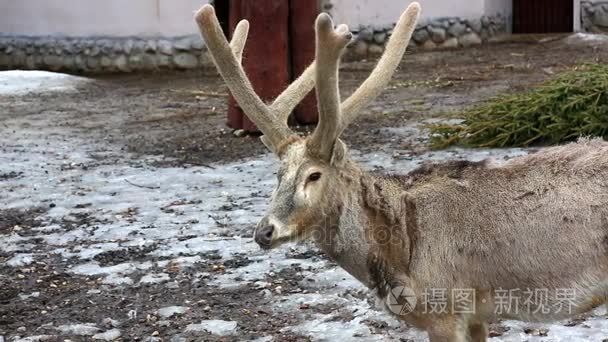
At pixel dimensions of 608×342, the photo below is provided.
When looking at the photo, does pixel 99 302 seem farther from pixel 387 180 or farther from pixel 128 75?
pixel 128 75

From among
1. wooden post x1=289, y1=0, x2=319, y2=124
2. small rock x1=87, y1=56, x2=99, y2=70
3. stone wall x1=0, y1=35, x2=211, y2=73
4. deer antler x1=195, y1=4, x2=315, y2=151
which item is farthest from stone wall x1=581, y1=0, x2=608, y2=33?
deer antler x1=195, y1=4, x2=315, y2=151

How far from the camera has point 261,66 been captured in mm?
9633

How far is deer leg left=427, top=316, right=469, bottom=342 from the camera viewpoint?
3.65 meters

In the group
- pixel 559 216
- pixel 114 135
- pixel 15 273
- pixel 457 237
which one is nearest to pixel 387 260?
pixel 457 237

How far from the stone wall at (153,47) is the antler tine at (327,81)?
1141cm

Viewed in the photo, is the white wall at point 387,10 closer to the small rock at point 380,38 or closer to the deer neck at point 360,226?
the small rock at point 380,38

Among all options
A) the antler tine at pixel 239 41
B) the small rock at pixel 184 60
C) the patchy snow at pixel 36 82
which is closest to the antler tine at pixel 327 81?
the antler tine at pixel 239 41

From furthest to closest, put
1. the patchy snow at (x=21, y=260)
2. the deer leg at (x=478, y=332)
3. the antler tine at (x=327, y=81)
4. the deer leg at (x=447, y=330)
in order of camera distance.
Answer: the patchy snow at (x=21, y=260), the deer leg at (x=478, y=332), the deer leg at (x=447, y=330), the antler tine at (x=327, y=81)

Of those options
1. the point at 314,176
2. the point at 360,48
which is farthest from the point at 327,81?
the point at 360,48

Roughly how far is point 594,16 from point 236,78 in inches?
496

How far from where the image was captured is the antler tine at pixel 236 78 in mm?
3854

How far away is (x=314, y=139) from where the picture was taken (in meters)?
3.71

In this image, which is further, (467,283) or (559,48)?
(559,48)

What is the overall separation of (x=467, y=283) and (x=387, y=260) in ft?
1.03
